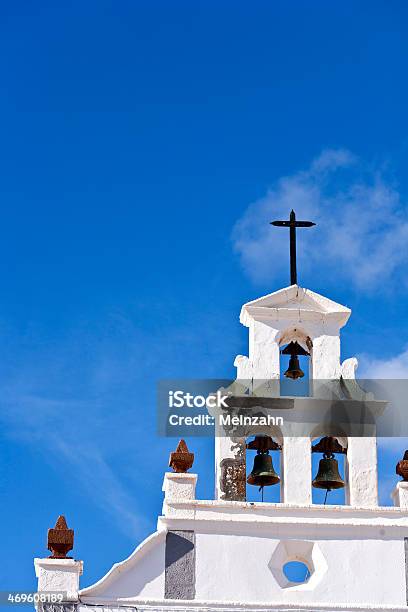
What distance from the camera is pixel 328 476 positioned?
31219mm

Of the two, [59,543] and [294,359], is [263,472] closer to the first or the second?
[294,359]

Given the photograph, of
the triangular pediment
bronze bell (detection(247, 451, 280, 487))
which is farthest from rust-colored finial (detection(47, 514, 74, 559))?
the triangular pediment

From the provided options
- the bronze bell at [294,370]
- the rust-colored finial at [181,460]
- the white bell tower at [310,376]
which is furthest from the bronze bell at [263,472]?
the bronze bell at [294,370]

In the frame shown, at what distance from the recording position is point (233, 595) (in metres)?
29.4

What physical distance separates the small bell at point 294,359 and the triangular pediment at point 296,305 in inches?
30.3

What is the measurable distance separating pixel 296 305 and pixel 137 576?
18.4ft

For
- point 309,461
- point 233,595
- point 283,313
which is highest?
point 283,313

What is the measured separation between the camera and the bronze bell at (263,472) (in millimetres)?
31203

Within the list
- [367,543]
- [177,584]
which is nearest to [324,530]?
[367,543]

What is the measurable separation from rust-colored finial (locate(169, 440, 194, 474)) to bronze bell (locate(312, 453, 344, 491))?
230cm

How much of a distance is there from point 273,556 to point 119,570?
2457 millimetres

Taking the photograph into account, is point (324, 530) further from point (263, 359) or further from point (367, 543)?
point (263, 359)

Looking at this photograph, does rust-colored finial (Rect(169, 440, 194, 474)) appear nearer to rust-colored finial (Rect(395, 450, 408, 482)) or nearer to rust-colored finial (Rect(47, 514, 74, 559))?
rust-colored finial (Rect(47, 514, 74, 559))

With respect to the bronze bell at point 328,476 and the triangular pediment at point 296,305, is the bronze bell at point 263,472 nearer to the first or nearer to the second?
the bronze bell at point 328,476
